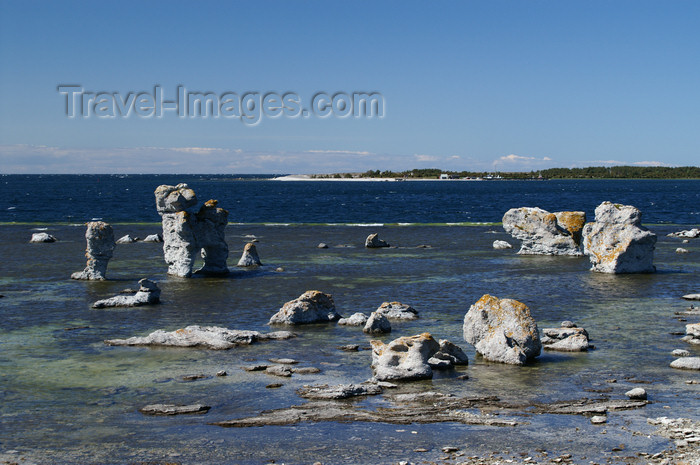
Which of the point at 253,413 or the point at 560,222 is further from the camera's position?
the point at 560,222

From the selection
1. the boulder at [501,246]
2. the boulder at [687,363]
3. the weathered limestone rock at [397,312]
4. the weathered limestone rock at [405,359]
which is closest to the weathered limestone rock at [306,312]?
the weathered limestone rock at [397,312]

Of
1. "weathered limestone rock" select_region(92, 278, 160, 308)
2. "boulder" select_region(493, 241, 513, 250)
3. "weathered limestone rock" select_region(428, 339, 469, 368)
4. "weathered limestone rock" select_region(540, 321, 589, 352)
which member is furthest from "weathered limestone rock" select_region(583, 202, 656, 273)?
"weathered limestone rock" select_region(92, 278, 160, 308)

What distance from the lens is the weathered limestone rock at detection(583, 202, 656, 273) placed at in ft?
107

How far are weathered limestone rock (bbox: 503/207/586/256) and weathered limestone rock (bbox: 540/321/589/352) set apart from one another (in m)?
22.3

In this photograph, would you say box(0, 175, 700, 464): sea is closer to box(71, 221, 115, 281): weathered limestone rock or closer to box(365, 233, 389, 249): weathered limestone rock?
box(71, 221, 115, 281): weathered limestone rock

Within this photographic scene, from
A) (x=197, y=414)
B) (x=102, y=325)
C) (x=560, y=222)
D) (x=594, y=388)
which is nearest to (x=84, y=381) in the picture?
(x=197, y=414)

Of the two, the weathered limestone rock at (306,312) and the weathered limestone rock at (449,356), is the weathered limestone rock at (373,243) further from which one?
the weathered limestone rock at (449,356)

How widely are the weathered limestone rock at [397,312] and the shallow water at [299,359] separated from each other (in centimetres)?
61

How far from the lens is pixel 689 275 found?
32219 millimetres

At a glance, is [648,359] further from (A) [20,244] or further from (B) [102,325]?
(A) [20,244]

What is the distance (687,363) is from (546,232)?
25569 millimetres

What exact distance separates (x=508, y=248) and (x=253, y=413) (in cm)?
3425

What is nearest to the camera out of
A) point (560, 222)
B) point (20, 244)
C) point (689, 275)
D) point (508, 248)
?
point (689, 275)

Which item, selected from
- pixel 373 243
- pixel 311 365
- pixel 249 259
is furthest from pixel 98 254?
pixel 373 243
